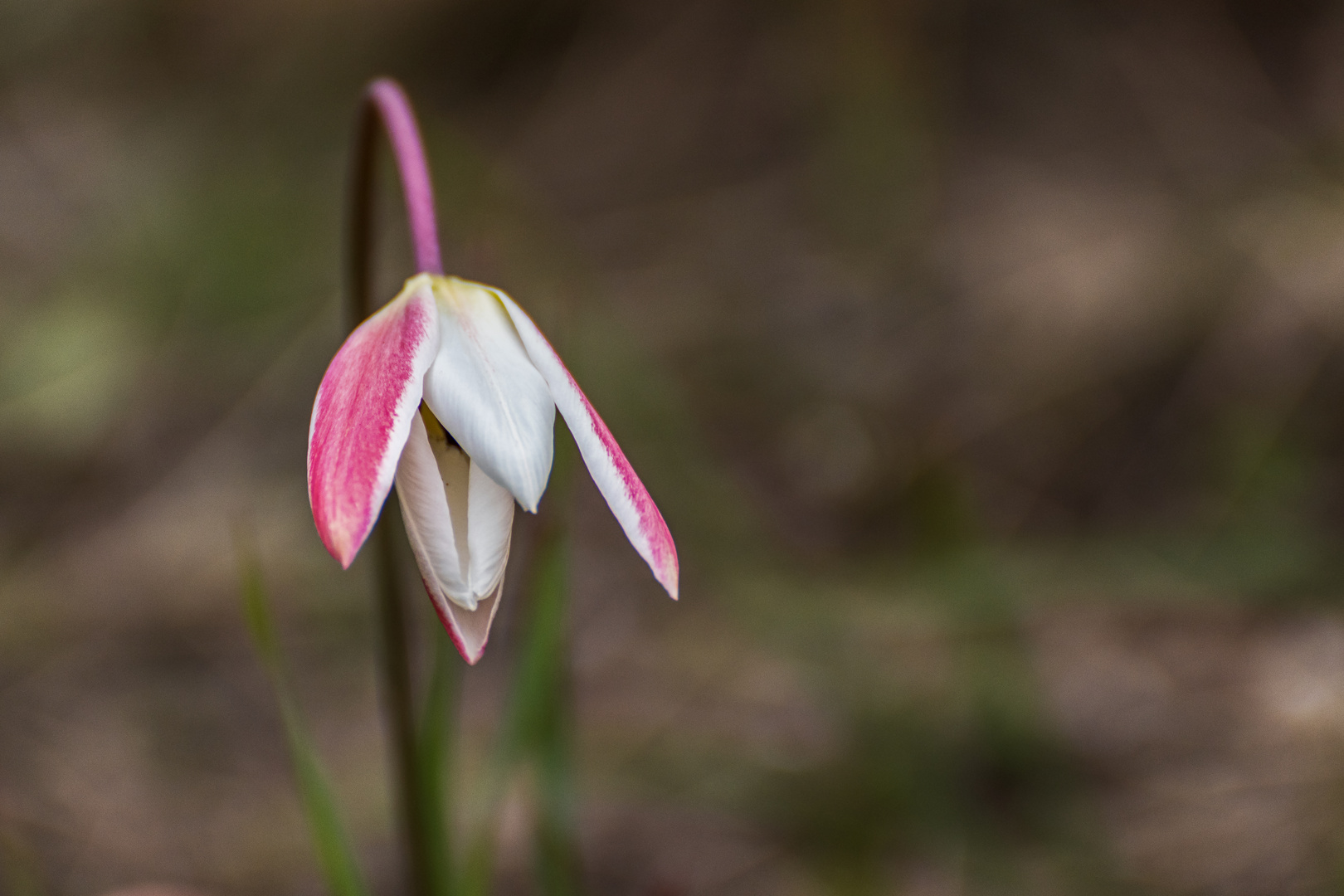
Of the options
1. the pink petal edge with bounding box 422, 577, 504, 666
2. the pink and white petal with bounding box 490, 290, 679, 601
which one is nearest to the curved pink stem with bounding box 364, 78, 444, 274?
the pink and white petal with bounding box 490, 290, 679, 601

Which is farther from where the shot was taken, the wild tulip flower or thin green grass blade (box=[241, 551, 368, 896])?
thin green grass blade (box=[241, 551, 368, 896])

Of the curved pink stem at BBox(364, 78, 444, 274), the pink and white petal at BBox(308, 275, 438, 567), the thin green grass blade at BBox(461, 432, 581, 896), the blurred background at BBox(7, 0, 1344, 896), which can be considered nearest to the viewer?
the pink and white petal at BBox(308, 275, 438, 567)

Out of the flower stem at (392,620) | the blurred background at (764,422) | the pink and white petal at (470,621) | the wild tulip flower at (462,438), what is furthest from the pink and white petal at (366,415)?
the blurred background at (764,422)

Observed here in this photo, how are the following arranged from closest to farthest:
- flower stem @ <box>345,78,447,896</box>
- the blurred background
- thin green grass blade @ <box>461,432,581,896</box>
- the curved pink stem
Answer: the curved pink stem → flower stem @ <box>345,78,447,896</box> → thin green grass blade @ <box>461,432,581,896</box> → the blurred background

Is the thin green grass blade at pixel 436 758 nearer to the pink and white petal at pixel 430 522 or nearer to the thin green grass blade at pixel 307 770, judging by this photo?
the thin green grass blade at pixel 307 770

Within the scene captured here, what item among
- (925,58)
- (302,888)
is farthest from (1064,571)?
(925,58)

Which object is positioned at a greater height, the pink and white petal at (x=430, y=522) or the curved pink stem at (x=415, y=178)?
the curved pink stem at (x=415, y=178)

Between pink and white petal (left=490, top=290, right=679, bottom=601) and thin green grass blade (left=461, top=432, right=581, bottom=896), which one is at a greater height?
pink and white petal (left=490, top=290, right=679, bottom=601)

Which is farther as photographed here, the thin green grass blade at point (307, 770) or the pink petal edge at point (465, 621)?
the thin green grass blade at point (307, 770)

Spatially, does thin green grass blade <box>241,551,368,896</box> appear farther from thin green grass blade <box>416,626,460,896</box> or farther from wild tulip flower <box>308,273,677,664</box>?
wild tulip flower <box>308,273,677,664</box>

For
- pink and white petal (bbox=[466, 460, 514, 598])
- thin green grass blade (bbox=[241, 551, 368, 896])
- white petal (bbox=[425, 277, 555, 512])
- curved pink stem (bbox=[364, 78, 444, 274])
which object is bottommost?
thin green grass blade (bbox=[241, 551, 368, 896])
